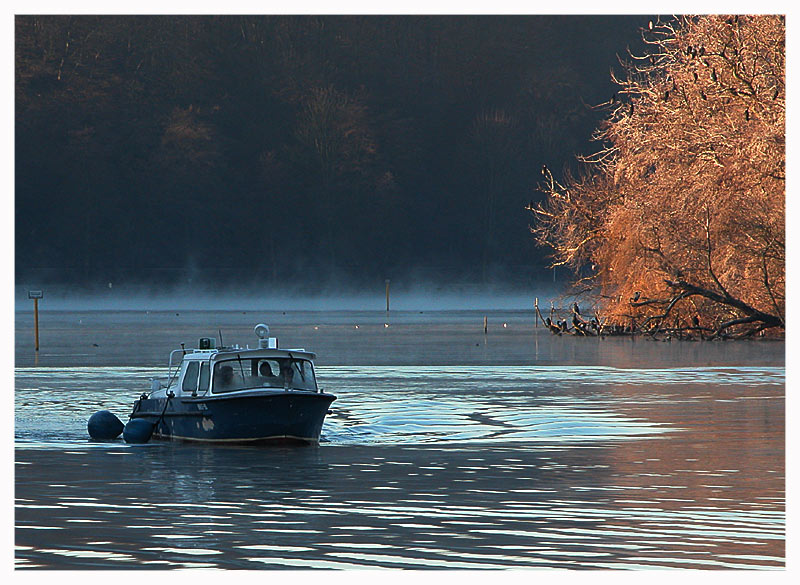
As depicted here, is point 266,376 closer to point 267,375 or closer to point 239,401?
point 267,375

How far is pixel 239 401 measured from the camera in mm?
26609

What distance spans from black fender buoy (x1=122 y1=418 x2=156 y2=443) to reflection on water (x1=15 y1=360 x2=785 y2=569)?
0.28 meters

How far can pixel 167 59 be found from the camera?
148 metres

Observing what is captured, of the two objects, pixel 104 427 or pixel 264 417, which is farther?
pixel 104 427

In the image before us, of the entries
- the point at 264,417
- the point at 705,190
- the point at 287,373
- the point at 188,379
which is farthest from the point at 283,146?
the point at 264,417

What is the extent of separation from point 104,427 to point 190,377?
6.23ft

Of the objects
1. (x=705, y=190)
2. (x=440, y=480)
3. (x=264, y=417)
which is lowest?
(x=440, y=480)

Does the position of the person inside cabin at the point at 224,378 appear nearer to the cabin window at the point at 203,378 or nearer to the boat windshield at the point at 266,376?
the boat windshield at the point at 266,376

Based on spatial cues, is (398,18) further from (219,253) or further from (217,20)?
(219,253)

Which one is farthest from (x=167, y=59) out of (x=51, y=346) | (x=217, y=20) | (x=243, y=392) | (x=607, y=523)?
(x=607, y=523)

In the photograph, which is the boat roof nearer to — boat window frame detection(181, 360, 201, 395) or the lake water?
boat window frame detection(181, 360, 201, 395)
